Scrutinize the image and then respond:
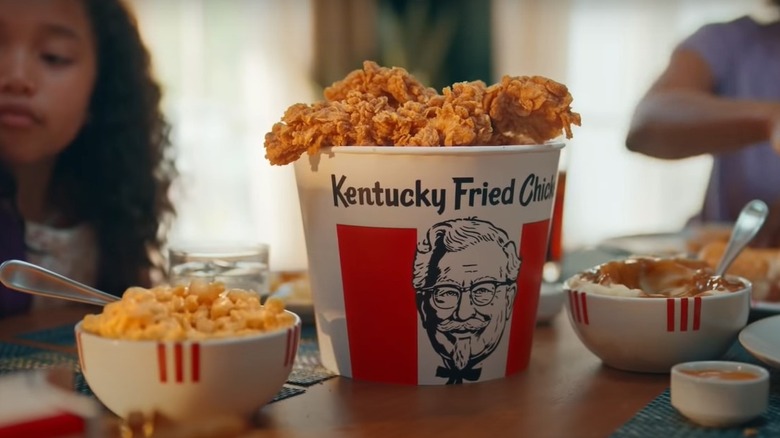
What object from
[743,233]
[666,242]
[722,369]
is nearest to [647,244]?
[666,242]

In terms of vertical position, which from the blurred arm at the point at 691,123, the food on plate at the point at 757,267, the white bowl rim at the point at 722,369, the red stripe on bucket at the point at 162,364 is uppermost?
the blurred arm at the point at 691,123

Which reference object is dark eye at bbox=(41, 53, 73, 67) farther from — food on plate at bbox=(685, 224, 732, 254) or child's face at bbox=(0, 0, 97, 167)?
food on plate at bbox=(685, 224, 732, 254)

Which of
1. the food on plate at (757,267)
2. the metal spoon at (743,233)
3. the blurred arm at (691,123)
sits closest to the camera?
the metal spoon at (743,233)

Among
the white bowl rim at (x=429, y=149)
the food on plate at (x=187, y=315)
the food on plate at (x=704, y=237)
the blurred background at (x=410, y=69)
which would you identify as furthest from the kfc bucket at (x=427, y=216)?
the blurred background at (x=410, y=69)

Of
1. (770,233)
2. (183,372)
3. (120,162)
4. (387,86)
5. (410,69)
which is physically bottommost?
(770,233)

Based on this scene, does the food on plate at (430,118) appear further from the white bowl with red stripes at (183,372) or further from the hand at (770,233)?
the hand at (770,233)

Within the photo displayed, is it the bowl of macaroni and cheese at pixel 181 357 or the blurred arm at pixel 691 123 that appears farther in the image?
the blurred arm at pixel 691 123

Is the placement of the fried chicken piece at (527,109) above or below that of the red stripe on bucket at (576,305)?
above

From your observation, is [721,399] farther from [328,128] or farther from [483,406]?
[328,128]
